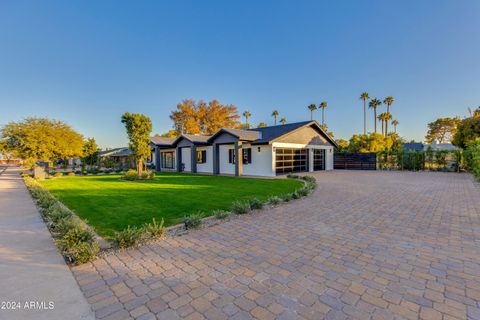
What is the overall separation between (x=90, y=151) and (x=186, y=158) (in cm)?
1314

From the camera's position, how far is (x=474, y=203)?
7.37 m

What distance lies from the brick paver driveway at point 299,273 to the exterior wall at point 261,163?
1247 cm

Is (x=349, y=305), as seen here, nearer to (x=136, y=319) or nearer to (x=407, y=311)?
(x=407, y=311)

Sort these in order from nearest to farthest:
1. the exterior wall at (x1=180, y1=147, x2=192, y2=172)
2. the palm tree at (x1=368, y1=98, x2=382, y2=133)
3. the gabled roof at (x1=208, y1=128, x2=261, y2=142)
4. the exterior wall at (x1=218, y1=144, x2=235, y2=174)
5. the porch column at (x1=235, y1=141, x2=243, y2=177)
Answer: the gabled roof at (x1=208, y1=128, x2=261, y2=142) < the porch column at (x1=235, y1=141, x2=243, y2=177) < the exterior wall at (x1=218, y1=144, x2=235, y2=174) < the exterior wall at (x1=180, y1=147, x2=192, y2=172) < the palm tree at (x1=368, y1=98, x2=382, y2=133)

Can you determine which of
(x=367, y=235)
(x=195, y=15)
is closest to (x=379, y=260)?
(x=367, y=235)

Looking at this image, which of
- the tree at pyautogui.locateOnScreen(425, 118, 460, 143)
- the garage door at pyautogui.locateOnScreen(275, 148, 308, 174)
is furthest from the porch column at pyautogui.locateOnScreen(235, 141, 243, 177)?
the tree at pyautogui.locateOnScreen(425, 118, 460, 143)

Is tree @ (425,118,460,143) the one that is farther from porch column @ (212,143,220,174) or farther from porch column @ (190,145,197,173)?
porch column @ (190,145,197,173)

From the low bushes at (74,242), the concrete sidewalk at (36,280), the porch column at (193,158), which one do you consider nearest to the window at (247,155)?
the porch column at (193,158)

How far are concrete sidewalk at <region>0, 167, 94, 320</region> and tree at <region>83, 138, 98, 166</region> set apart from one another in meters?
25.8

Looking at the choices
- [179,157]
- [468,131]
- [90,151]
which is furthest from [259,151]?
[90,151]

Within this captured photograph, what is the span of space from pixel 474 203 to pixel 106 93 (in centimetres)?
2485

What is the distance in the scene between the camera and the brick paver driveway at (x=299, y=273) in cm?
236

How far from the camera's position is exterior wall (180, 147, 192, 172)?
2367cm

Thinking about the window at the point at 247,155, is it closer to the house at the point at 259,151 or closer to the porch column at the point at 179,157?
the house at the point at 259,151
